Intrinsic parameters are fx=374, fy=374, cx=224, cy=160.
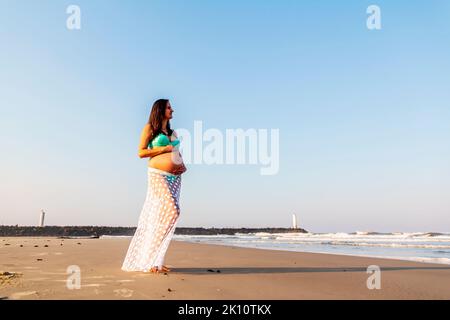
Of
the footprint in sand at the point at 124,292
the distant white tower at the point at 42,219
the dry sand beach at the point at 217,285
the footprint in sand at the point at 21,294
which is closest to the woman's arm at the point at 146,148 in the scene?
the dry sand beach at the point at 217,285

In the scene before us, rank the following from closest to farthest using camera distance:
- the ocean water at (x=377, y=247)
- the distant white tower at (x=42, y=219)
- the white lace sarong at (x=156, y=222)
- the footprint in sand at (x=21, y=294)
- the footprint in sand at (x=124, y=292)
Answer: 1. the footprint in sand at (x=21, y=294)
2. the footprint in sand at (x=124, y=292)
3. the white lace sarong at (x=156, y=222)
4. the ocean water at (x=377, y=247)
5. the distant white tower at (x=42, y=219)

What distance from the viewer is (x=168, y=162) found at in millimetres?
5422

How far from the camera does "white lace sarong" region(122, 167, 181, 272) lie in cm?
538

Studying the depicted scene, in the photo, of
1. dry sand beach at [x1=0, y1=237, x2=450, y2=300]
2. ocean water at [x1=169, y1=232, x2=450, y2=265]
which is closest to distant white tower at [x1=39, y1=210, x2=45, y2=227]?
ocean water at [x1=169, y1=232, x2=450, y2=265]

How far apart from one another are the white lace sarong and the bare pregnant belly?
0.08m

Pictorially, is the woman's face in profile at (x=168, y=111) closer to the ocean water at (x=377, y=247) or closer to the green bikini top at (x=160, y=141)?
the green bikini top at (x=160, y=141)

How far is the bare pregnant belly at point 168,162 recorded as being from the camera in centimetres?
542

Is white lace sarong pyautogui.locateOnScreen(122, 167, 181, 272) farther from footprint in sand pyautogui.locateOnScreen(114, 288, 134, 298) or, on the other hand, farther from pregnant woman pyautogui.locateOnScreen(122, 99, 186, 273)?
footprint in sand pyautogui.locateOnScreen(114, 288, 134, 298)

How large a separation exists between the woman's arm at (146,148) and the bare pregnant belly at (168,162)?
2.5 inches

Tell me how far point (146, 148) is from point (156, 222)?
3.60ft

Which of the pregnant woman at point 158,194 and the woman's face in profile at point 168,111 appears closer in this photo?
the pregnant woman at point 158,194
